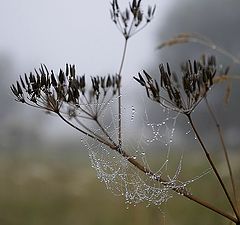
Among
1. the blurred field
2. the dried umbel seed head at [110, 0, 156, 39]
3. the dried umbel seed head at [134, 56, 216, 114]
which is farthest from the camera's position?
the blurred field

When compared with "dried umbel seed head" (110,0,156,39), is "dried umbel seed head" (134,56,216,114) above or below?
below

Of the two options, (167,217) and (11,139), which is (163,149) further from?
(11,139)

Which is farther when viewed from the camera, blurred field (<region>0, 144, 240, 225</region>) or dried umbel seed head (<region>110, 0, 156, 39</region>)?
blurred field (<region>0, 144, 240, 225</region>)

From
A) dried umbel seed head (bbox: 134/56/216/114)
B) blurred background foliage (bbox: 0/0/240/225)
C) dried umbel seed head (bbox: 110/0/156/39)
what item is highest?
blurred background foliage (bbox: 0/0/240/225)

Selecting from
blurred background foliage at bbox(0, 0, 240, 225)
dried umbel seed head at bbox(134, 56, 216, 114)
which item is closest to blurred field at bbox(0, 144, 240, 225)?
blurred background foliage at bbox(0, 0, 240, 225)

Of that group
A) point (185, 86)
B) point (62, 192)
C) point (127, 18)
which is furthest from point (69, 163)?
point (185, 86)

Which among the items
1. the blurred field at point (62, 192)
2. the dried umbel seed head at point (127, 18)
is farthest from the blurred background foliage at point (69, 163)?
the dried umbel seed head at point (127, 18)

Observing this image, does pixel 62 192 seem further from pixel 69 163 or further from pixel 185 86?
pixel 185 86

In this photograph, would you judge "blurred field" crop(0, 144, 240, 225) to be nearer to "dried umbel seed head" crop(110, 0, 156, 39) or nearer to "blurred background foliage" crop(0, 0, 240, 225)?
"blurred background foliage" crop(0, 0, 240, 225)
